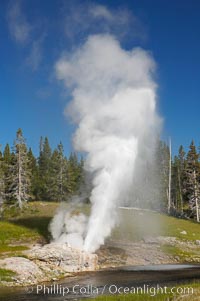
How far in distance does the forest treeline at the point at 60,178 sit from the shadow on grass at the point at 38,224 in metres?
9.52

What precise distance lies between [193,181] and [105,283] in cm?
5473

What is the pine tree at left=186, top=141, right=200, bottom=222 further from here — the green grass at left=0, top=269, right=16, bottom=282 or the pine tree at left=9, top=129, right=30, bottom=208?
the green grass at left=0, top=269, right=16, bottom=282

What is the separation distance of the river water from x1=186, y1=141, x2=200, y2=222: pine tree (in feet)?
134

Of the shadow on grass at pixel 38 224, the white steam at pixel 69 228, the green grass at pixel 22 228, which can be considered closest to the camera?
the white steam at pixel 69 228

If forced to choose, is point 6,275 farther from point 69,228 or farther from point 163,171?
point 163,171

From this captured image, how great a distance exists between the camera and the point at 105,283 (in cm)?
3094

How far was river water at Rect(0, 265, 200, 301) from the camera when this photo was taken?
26.2m

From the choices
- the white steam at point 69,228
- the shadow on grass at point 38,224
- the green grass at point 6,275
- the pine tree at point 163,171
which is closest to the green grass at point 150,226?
the white steam at point 69,228

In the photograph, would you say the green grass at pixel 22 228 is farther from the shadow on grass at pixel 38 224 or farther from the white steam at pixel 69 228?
the white steam at pixel 69 228

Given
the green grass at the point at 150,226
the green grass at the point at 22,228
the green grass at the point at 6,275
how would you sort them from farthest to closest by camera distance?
the green grass at the point at 150,226 → the green grass at the point at 22,228 → the green grass at the point at 6,275

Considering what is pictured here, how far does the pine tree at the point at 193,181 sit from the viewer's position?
80.4 meters

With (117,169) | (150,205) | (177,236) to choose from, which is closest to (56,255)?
(117,169)

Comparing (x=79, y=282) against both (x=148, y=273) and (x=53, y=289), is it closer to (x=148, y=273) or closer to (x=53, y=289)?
(x=53, y=289)

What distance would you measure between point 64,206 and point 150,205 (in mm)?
42606
